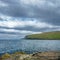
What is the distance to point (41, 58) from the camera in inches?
871

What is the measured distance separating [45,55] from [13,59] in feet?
10.4

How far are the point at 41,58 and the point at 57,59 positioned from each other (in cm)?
158

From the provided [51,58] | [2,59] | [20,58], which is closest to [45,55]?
[51,58]

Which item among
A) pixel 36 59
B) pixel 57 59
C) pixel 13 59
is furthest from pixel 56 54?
pixel 13 59

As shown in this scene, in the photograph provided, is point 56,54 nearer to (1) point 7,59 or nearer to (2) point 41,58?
(2) point 41,58

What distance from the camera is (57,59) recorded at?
A: 22438mm

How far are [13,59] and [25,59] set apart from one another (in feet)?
4.65

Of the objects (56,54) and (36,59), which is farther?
(56,54)

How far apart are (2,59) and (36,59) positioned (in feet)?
11.6

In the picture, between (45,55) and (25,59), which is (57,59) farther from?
(25,59)

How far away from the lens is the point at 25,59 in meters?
22.2

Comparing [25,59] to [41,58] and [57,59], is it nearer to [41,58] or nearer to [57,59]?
[41,58]

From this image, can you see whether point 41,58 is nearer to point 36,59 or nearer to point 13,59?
point 36,59

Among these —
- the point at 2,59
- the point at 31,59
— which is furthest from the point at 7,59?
the point at 31,59
